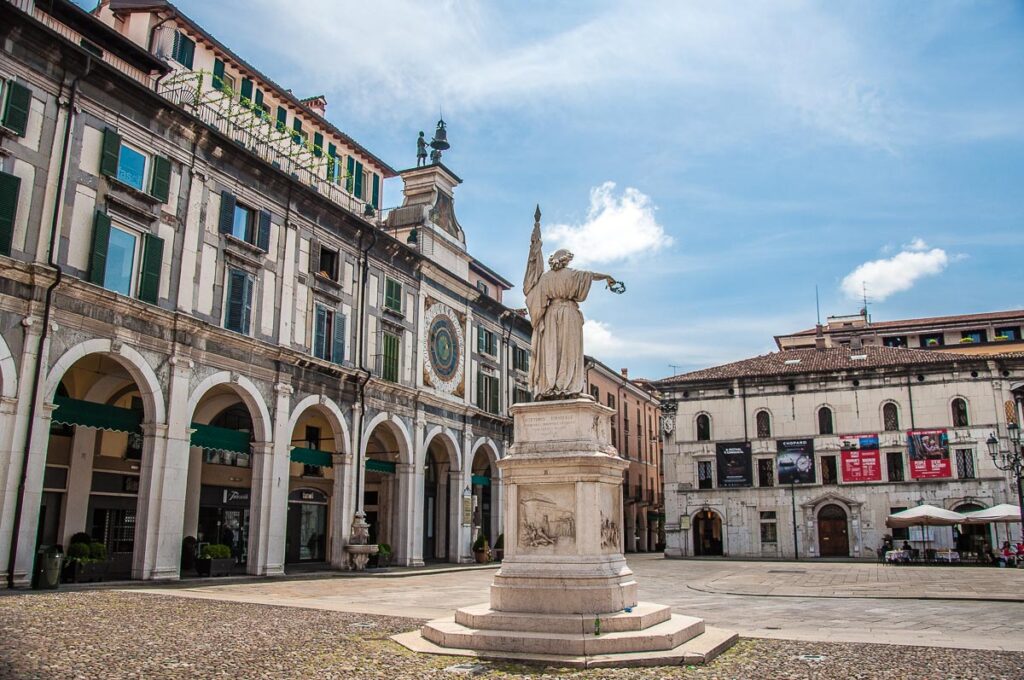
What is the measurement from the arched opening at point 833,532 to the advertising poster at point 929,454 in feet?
14.9

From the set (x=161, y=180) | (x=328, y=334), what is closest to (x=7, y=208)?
(x=161, y=180)

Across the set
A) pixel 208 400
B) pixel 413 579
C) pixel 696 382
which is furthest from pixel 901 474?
pixel 208 400

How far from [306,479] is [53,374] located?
577 inches

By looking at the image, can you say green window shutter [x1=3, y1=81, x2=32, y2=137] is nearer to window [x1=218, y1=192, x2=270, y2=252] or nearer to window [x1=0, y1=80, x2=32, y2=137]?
window [x1=0, y1=80, x2=32, y2=137]

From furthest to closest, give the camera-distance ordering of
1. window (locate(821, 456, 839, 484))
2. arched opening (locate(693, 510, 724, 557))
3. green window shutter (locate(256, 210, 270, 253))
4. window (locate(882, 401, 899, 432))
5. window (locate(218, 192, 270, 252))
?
arched opening (locate(693, 510, 724, 557)) → window (locate(821, 456, 839, 484)) → window (locate(882, 401, 899, 432)) → green window shutter (locate(256, 210, 270, 253)) → window (locate(218, 192, 270, 252))

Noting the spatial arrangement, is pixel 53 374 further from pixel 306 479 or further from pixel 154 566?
pixel 306 479

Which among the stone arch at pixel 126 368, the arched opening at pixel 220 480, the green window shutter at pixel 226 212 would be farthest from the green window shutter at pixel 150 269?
the arched opening at pixel 220 480

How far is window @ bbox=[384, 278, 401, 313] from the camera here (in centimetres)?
3334

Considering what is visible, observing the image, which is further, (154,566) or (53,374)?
(154,566)

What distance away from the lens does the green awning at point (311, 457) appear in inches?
1096

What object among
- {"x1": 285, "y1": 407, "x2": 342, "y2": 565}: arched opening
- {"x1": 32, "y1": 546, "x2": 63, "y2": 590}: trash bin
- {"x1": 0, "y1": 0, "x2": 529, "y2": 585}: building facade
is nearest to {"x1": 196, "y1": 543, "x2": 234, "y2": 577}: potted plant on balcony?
{"x1": 0, "y1": 0, "x2": 529, "y2": 585}: building facade

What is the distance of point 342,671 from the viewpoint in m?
8.95

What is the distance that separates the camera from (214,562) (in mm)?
24234

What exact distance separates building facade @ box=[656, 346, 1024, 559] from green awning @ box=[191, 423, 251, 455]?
31888 millimetres
